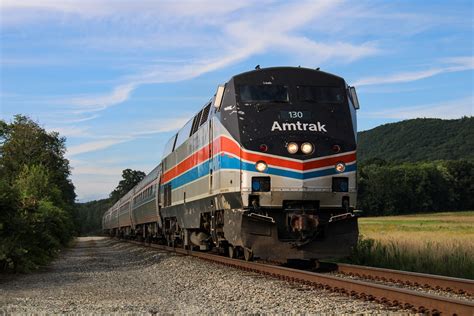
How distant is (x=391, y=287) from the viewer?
7770 millimetres

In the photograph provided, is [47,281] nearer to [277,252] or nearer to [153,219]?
[277,252]

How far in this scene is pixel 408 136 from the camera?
152 m

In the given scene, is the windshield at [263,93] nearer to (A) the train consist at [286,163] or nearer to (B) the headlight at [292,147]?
(A) the train consist at [286,163]

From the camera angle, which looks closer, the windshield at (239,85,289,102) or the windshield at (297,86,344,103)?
Result: the windshield at (239,85,289,102)

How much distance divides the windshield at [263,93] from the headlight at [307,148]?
131cm

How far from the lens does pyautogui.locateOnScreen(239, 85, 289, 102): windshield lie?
12266 mm

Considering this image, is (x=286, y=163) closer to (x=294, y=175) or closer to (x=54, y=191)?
(x=294, y=175)

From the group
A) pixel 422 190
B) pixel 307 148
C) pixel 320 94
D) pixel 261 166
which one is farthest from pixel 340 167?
pixel 422 190

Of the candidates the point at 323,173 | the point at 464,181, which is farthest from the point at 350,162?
the point at 464,181

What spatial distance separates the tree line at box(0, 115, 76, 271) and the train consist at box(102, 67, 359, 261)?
517cm

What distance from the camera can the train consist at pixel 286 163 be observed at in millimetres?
11336

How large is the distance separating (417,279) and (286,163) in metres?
3.37

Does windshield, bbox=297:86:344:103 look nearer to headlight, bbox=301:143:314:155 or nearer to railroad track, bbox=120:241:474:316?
headlight, bbox=301:143:314:155

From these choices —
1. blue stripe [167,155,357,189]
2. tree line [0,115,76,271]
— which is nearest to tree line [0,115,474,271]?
tree line [0,115,76,271]
